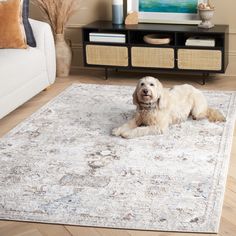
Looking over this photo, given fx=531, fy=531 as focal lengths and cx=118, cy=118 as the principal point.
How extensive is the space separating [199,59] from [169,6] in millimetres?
680

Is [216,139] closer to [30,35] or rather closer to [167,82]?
[167,82]

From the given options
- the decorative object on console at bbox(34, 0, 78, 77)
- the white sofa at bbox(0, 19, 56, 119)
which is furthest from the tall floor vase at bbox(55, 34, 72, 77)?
the white sofa at bbox(0, 19, 56, 119)

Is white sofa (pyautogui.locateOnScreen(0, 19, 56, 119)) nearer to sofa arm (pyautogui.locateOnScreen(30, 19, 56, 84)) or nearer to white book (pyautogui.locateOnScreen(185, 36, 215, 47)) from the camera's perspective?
sofa arm (pyautogui.locateOnScreen(30, 19, 56, 84))

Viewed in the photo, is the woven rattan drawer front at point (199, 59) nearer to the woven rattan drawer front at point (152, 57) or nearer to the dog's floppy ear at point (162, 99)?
the woven rattan drawer front at point (152, 57)

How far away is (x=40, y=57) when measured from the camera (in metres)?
4.83

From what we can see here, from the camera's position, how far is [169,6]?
5.35 meters

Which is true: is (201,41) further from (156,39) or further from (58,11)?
(58,11)

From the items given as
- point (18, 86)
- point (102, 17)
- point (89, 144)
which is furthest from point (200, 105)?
point (102, 17)

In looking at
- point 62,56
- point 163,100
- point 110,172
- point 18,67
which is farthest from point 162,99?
point 62,56

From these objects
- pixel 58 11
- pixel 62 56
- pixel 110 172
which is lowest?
pixel 110 172

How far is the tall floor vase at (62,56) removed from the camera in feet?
18.1

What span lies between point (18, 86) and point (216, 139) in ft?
5.57

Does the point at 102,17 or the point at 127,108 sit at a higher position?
the point at 102,17

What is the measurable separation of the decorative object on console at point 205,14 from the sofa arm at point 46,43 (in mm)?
1448
